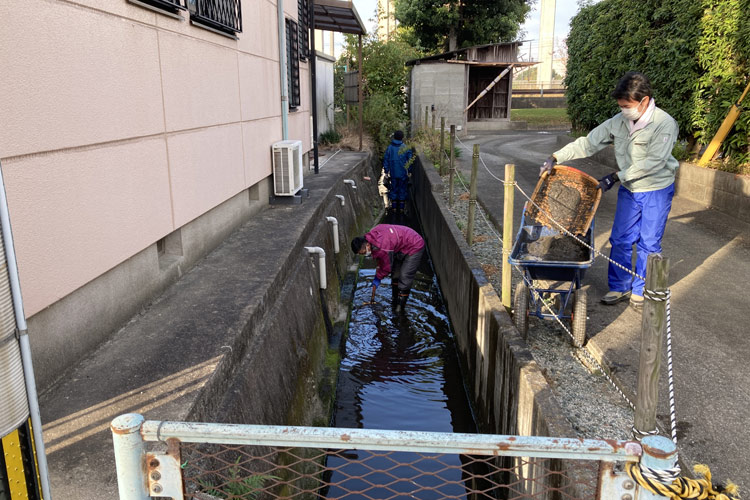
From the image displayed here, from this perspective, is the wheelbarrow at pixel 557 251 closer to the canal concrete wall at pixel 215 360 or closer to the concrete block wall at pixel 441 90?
the canal concrete wall at pixel 215 360

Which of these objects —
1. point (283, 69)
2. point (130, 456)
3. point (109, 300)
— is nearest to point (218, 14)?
point (283, 69)

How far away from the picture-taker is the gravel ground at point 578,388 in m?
3.92

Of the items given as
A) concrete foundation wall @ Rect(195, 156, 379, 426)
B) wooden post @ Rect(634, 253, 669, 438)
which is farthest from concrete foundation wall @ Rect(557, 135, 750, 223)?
wooden post @ Rect(634, 253, 669, 438)

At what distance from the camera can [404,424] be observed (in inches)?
234

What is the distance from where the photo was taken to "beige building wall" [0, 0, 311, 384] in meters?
3.23

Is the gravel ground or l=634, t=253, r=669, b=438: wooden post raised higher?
l=634, t=253, r=669, b=438: wooden post

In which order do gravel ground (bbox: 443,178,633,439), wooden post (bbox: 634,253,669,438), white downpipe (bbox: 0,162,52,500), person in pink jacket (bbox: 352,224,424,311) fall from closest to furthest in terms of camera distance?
white downpipe (bbox: 0,162,52,500) < wooden post (bbox: 634,253,669,438) < gravel ground (bbox: 443,178,633,439) < person in pink jacket (bbox: 352,224,424,311)

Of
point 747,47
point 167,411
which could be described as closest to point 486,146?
point 747,47

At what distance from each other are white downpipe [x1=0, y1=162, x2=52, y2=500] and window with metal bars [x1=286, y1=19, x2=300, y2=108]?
9294 millimetres

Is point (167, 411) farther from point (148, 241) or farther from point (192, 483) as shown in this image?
point (148, 241)

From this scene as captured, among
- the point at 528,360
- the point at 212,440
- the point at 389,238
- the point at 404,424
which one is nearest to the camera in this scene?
the point at 212,440

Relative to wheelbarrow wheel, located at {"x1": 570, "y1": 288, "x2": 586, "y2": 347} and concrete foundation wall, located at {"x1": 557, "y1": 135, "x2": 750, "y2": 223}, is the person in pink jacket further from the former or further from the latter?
concrete foundation wall, located at {"x1": 557, "y1": 135, "x2": 750, "y2": 223}

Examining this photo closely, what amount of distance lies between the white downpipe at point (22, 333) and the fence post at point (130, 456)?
374 mm

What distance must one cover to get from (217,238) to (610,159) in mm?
10715
